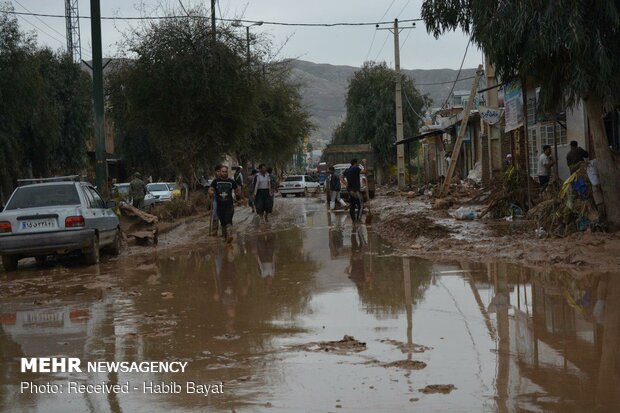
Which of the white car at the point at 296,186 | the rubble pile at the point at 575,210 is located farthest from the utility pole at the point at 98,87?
the white car at the point at 296,186

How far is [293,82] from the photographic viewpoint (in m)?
55.0

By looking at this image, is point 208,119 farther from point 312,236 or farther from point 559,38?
point 559,38

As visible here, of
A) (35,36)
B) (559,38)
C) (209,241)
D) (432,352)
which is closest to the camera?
(432,352)

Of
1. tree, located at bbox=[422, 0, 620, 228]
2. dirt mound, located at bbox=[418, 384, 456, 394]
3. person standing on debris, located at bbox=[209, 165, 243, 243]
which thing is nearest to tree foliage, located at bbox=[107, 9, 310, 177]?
person standing on debris, located at bbox=[209, 165, 243, 243]

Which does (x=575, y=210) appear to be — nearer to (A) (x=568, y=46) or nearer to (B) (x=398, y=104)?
(A) (x=568, y=46)

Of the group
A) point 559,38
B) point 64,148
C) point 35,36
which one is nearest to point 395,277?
point 559,38

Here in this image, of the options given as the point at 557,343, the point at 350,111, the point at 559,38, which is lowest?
the point at 557,343

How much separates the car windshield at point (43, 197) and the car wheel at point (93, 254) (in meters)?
0.82

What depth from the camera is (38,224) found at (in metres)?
14.1

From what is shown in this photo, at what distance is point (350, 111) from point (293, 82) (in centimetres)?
1903

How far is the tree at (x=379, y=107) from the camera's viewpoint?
229 ft

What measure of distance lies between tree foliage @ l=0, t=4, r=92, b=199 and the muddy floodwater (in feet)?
70.8

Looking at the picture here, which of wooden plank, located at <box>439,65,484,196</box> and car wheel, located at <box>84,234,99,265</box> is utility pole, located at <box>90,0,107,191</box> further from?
wooden plank, located at <box>439,65,484,196</box>

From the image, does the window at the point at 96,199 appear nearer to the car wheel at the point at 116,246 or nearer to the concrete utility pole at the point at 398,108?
the car wheel at the point at 116,246
